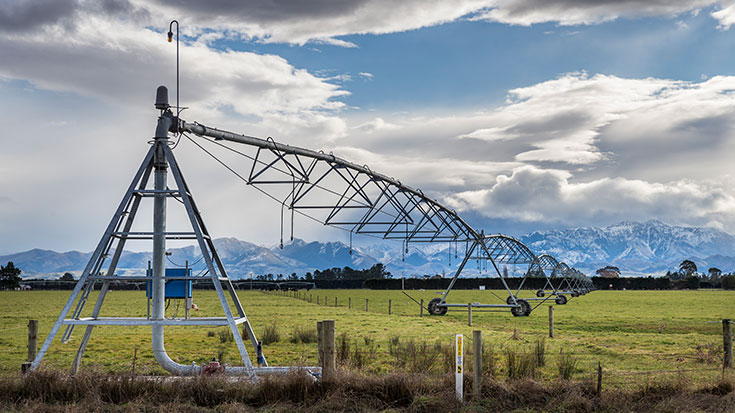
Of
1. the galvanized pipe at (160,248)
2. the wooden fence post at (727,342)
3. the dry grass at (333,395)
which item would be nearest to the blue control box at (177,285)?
the galvanized pipe at (160,248)

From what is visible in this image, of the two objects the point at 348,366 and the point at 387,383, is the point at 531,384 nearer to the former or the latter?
the point at 387,383

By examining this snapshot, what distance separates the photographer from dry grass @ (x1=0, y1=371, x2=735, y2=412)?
39.0 ft

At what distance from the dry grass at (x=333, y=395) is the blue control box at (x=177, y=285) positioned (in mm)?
2622

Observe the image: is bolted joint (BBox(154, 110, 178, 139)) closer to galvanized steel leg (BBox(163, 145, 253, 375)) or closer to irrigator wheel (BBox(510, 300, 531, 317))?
galvanized steel leg (BBox(163, 145, 253, 375))

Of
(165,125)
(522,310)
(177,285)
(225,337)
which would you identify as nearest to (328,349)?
(177,285)

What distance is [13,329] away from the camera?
31391 millimetres

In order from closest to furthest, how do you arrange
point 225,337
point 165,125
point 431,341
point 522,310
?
point 165,125, point 431,341, point 225,337, point 522,310

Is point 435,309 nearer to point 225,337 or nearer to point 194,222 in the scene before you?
point 225,337

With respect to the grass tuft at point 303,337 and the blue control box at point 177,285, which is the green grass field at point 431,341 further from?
the blue control box at point 177,285

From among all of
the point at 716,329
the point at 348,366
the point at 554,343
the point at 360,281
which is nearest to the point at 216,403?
the point at 348,366

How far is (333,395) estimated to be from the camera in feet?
39.3

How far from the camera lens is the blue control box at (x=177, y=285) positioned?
1514 cm

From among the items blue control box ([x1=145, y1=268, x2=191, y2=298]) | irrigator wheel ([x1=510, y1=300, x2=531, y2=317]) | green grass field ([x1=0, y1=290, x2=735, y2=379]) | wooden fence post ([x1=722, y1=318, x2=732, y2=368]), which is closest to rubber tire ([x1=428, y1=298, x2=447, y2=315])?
green grass field ([x1=0, y1=290, x2=735, y2=379])

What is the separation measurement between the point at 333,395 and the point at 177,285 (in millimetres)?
5176
